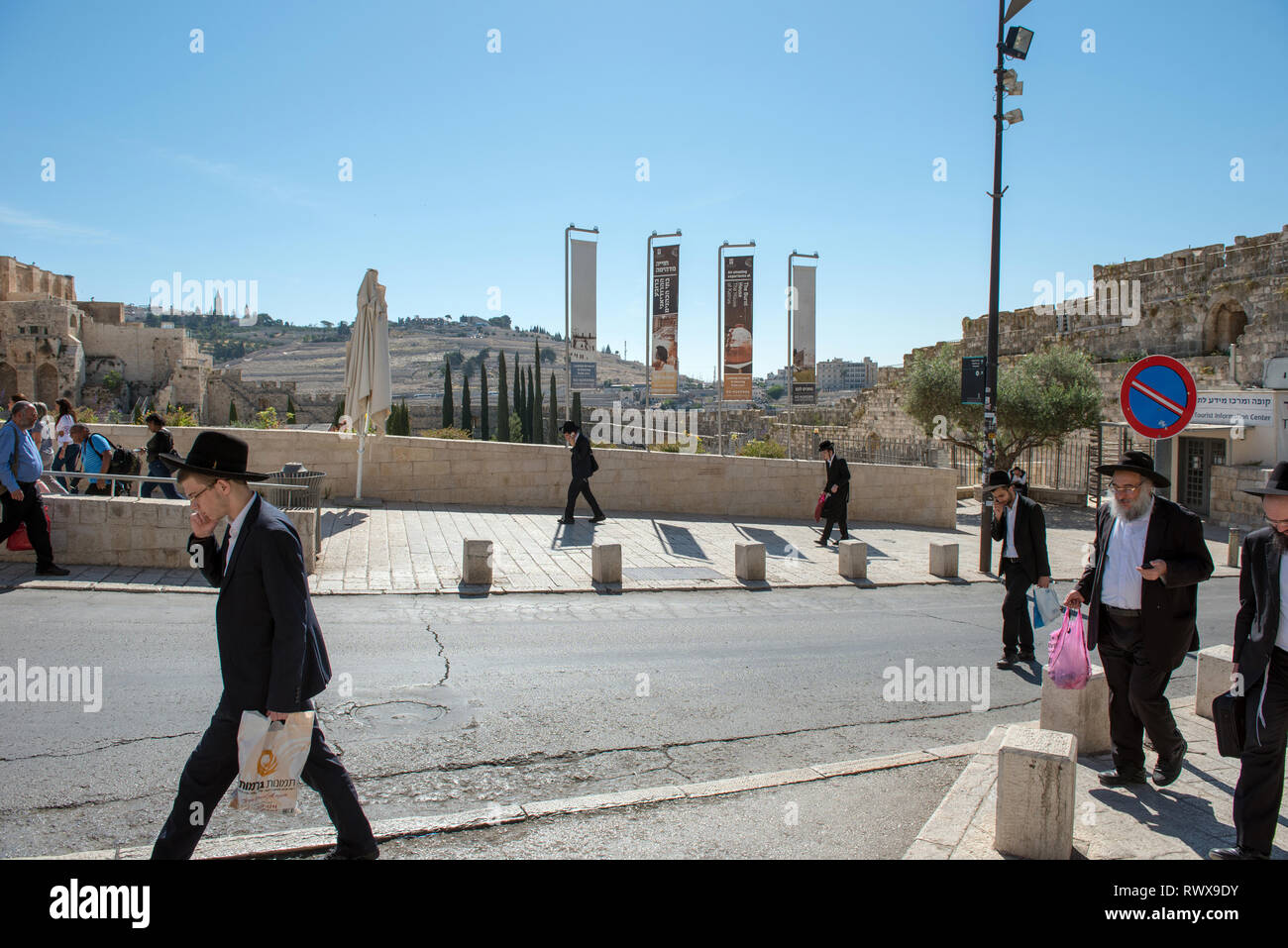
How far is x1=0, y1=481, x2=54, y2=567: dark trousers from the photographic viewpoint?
833 cm

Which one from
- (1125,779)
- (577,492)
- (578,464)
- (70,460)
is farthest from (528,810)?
(70,460)

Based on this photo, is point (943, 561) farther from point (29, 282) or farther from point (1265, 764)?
point (29, 282)

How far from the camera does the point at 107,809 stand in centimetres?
406

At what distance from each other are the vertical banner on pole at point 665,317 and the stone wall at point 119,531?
10.8 m

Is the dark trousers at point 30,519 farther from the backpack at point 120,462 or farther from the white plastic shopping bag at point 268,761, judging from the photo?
the white plastic shopping bag at point 268,761

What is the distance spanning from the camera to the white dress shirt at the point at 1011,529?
745cm

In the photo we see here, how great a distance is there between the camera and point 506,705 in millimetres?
5840

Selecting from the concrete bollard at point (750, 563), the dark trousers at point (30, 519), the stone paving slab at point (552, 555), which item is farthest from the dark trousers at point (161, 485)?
the concrete bollard at point (750, 563)

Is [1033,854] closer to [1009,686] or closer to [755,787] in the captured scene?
[755,787]

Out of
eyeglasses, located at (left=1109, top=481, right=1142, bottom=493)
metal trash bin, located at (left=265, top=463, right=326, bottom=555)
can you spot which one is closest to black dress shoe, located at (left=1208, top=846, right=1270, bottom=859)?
eyeglasses, located at (left=1109, top=481, right=1142, bottom=493)

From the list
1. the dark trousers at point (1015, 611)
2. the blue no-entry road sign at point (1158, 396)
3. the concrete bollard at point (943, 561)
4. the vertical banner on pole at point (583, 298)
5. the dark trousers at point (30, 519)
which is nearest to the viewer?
the blue no-entry road sign at point (1158, 396)

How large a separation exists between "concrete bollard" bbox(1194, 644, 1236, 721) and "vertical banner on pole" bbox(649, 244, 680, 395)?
13.4 m

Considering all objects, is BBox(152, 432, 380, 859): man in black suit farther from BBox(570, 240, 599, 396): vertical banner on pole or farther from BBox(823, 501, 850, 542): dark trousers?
BBox(570, 240, 599, 396): vertical banner on pole
